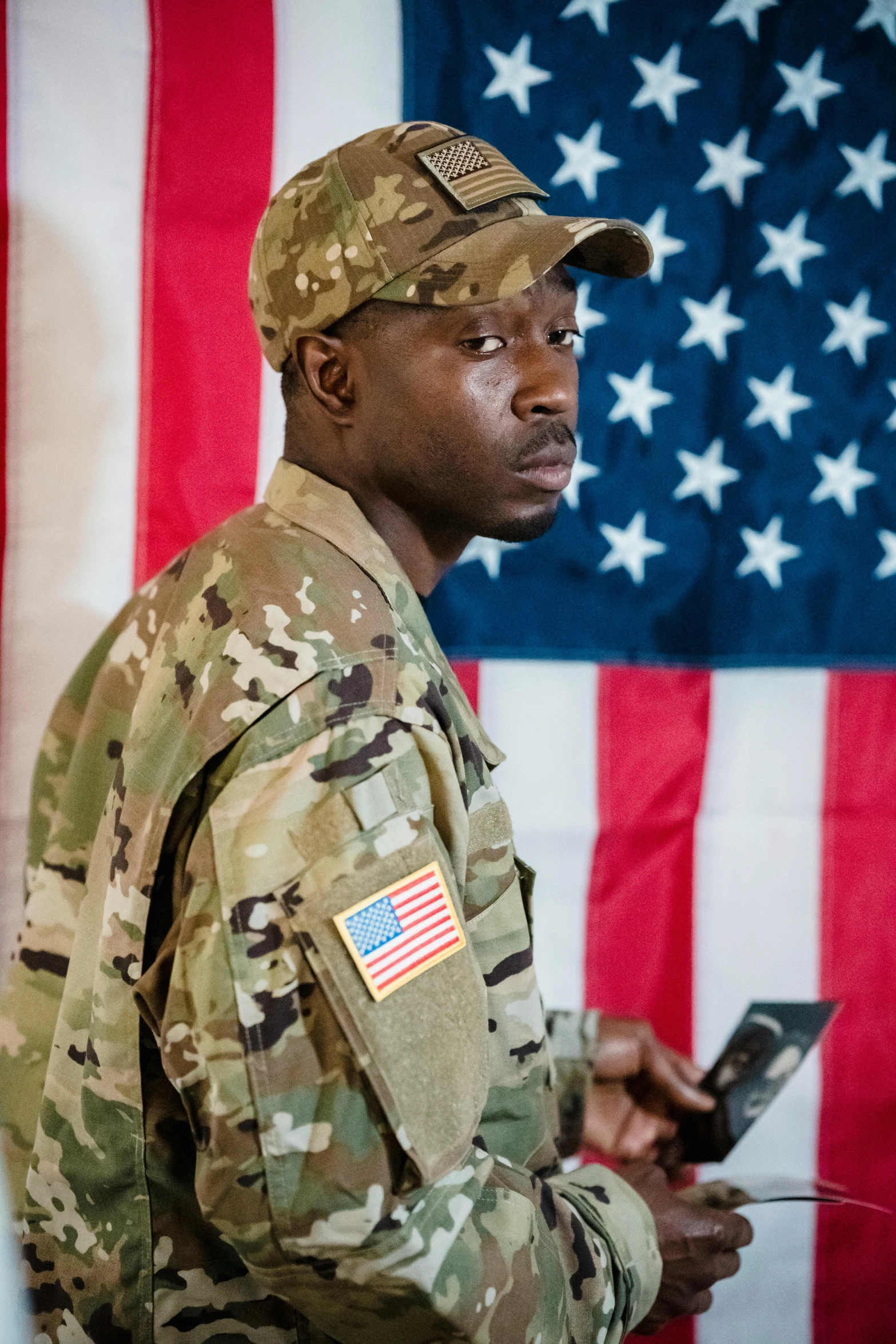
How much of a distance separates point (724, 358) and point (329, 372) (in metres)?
0.85

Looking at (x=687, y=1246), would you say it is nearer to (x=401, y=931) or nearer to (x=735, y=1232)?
(x=735, y=1232)

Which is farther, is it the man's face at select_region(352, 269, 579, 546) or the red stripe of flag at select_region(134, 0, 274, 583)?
the red stripe of flag at select_region(134, 0, 274, 583)

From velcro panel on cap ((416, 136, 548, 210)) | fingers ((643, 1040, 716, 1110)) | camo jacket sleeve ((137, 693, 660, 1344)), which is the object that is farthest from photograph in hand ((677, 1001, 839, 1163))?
velcro panel on cap ((416, 136, 548, 210))

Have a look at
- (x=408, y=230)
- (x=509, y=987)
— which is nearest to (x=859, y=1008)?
(x=509, y=987)

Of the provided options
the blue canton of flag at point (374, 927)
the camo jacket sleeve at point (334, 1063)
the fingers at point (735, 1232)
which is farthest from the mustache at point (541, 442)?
the fingers at point (735, 1232)

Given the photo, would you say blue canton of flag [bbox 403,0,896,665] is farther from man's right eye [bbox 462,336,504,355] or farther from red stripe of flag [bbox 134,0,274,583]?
man's right eye [bbox 462,336,504,355]

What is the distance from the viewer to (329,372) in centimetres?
98

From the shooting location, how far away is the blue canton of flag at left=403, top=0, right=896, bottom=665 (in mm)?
1578

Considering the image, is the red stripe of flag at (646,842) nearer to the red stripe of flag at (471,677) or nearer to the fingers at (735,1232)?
the red stripe of flag at (471,677)

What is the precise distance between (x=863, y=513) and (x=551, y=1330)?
1.25 meters

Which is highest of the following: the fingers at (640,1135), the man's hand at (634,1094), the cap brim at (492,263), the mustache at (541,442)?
the cap brim at (492,263)

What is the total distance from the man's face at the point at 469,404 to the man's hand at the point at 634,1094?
32.0 inches

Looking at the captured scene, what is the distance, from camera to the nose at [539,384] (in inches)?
37.9

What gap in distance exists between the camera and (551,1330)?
30.7 inches
